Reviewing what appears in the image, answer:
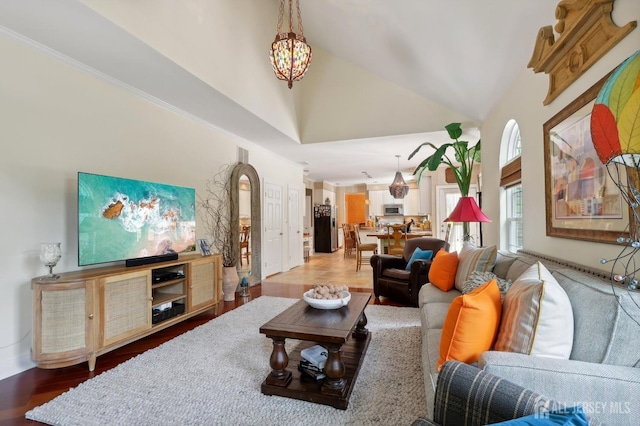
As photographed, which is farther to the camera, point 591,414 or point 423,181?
point 423,181

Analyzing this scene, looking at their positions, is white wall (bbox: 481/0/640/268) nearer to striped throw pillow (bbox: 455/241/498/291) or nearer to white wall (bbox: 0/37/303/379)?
striped throw pillow (bbox: 455/241/498/291)

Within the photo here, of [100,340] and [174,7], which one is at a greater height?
[174,7]

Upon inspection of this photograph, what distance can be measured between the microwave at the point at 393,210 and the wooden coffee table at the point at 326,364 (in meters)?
8.72

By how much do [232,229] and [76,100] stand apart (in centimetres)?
264

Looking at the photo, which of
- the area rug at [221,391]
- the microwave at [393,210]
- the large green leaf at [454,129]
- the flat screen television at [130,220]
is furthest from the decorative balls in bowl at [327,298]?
the microwave at [393,210]

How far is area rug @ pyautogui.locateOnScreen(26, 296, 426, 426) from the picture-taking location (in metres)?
1.81

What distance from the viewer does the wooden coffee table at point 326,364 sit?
6.20 ft

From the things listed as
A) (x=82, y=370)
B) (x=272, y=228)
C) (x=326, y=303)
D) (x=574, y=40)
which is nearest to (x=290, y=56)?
(x=574, y=40)

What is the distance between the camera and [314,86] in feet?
18.2

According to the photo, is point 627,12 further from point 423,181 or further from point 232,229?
point 423,181

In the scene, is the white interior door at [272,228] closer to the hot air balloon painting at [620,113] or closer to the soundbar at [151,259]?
the soundbar at [151,259]

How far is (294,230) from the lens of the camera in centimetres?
748

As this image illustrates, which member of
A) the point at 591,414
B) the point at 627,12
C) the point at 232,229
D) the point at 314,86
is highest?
the point at 314,86

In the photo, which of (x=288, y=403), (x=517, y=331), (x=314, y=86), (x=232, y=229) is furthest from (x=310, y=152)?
(x=517, y=331)
